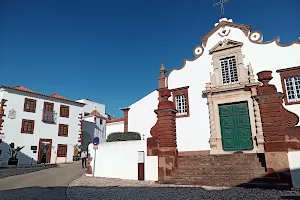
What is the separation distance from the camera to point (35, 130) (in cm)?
2175

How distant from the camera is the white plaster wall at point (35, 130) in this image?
20.1 metres

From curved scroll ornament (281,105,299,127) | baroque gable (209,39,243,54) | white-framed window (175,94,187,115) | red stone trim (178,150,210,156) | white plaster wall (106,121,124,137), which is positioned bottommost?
red stone trim (178,150,210,156)

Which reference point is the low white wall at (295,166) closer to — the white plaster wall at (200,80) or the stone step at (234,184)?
the stone step at (234,184)

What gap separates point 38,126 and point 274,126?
20.3 meters

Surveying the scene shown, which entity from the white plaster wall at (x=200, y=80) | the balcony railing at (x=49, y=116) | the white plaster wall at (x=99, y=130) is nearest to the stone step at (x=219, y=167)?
the white plaster wall at (x=200, y=80)

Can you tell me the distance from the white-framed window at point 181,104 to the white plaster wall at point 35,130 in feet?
47.1

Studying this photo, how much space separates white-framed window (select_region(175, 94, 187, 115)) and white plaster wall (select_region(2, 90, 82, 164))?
47.1ft

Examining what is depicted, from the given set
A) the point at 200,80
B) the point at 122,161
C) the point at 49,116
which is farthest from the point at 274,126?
the point at 49,116

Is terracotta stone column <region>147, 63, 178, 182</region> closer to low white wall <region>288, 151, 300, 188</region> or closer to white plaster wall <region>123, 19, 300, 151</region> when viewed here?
white plaster wall <region>123, 19, 300, 151</region>

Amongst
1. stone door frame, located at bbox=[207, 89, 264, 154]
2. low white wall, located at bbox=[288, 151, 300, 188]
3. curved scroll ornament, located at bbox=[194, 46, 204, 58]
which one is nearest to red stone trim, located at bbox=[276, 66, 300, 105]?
stone door frame, located at bbox=[207, 89, 264, 154]

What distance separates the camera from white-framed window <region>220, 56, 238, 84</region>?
13.8 metres

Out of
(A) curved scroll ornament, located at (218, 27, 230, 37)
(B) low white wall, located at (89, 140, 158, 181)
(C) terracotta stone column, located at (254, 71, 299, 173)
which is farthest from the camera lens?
(A) curved scroll ornament, located at (218, 27, 230, 37)

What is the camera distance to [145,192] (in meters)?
8.07

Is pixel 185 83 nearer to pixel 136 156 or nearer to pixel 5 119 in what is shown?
pixel 136 156
